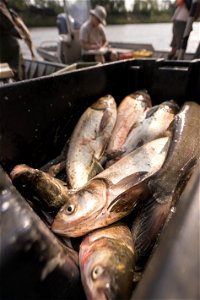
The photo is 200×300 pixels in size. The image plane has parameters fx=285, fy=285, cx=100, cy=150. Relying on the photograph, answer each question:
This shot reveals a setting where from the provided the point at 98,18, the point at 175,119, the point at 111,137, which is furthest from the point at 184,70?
the point at 98,18

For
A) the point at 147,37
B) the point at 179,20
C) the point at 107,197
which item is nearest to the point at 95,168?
the point at 107,197

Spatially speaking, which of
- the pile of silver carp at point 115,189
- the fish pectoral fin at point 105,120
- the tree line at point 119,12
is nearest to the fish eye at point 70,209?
the pile of silver carp at point 115,189

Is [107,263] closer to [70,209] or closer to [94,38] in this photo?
[70,209]

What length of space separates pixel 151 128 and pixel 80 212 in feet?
2.98

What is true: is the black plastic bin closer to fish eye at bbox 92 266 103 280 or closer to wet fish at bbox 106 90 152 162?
fish eye at bbox 92 266 103 280

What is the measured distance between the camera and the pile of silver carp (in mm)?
1070

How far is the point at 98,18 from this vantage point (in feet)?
22.4

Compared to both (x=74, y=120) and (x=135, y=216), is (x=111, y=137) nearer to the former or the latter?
(x=74, y=120)

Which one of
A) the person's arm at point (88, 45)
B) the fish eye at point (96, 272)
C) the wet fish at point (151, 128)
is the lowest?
the fish eye at point (96, 272)

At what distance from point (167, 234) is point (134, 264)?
483mm

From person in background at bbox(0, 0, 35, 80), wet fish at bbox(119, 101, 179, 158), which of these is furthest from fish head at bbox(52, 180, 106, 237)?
person in background at bbox(0, 0, 35, 80)

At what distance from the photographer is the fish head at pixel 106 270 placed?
93cm

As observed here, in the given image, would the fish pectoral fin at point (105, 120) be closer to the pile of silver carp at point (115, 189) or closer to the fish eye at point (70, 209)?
the pile of silver carp at point (115, 189)

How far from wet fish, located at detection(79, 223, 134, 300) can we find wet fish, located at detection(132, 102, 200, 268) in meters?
0.07
